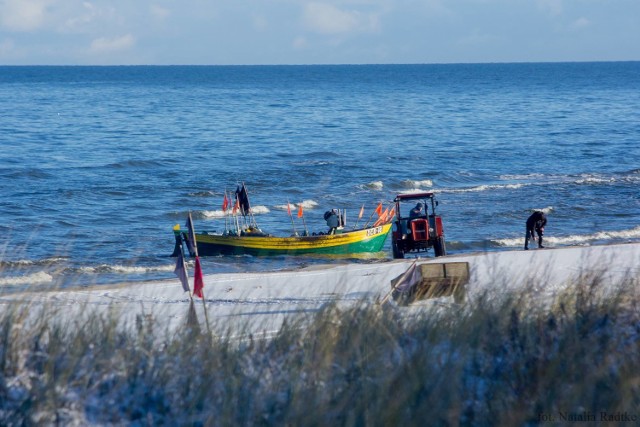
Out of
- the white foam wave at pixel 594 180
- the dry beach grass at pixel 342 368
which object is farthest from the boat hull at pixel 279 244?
the white foam wave at pixel 594 180

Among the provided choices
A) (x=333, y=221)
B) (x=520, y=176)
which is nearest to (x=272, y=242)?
(x=333, y=221)

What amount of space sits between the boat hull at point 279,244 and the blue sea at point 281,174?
0.30 m

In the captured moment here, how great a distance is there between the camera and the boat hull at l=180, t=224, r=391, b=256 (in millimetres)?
21750

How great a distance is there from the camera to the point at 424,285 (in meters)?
9.46

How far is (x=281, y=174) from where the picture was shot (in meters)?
38.5

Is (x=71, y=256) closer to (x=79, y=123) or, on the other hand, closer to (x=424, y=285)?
(x=424, y=285)

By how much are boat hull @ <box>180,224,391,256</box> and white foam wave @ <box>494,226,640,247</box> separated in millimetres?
4403

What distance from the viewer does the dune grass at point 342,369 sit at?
513 cm

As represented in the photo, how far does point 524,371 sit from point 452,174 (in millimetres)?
33323

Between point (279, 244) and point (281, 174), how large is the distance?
16866 mm

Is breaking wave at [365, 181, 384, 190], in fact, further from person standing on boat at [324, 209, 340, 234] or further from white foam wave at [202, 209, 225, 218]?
person standing on boat at [324, 209, 340, 234]

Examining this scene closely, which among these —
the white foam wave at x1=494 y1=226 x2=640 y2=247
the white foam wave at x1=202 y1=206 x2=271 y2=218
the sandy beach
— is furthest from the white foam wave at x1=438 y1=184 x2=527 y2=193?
the sandy beach

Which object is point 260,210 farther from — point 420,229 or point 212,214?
point 420,229

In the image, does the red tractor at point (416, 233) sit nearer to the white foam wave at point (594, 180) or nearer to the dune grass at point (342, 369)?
the dune grass at point (342, 369)
